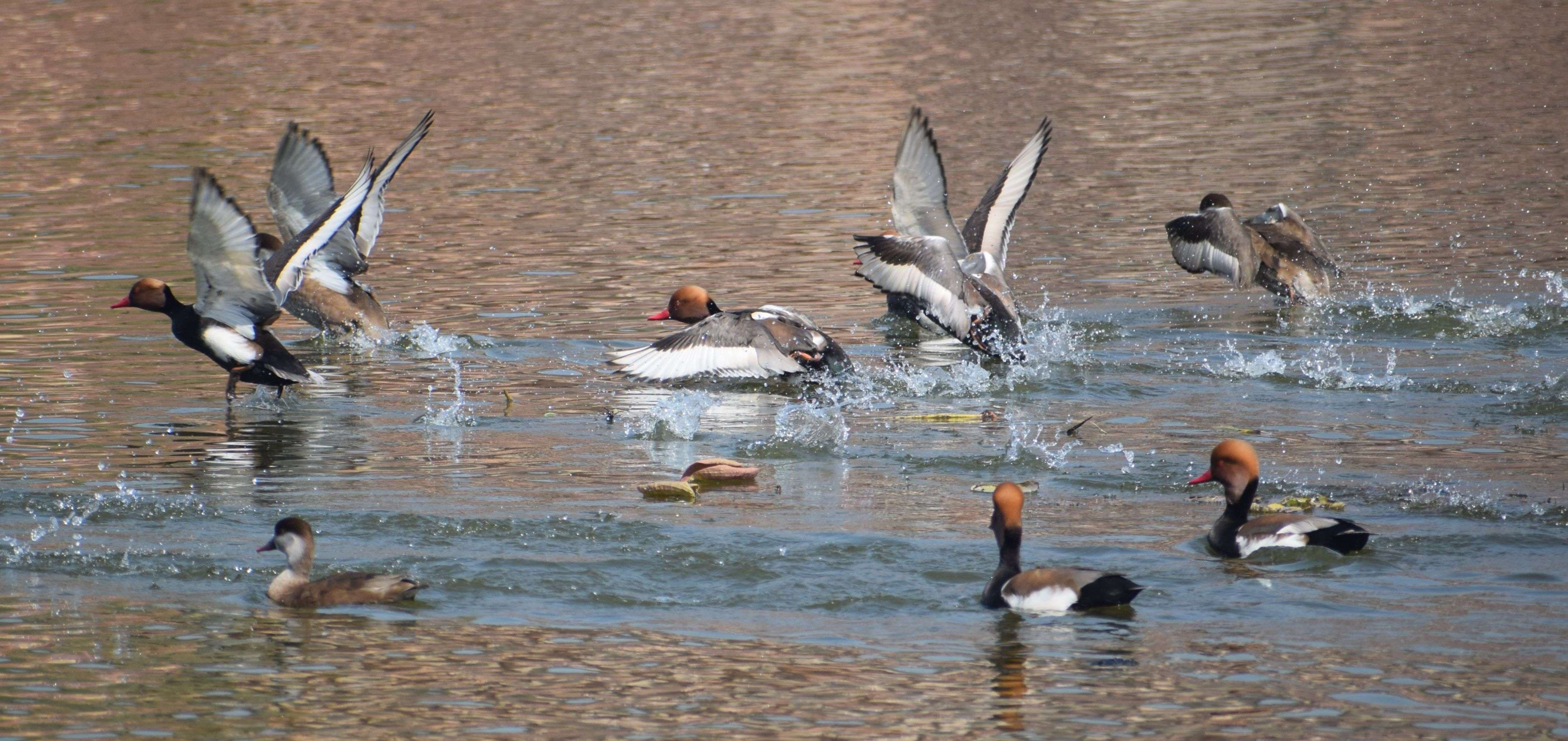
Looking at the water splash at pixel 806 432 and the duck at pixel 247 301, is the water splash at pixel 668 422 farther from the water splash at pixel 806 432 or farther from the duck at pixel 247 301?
the duck at pixel 247 301

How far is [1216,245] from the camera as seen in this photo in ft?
48.1

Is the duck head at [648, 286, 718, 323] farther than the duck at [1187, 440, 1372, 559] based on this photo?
Yes

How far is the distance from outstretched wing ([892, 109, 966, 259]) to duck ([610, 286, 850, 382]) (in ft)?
3.99

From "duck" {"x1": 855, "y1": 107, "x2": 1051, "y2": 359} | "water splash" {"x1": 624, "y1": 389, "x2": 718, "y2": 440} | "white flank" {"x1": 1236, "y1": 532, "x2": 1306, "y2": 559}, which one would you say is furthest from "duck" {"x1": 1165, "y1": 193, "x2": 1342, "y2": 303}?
"white flank" {"x1": 1236, "y1": 532, "x2": 1306, "y2": 559}

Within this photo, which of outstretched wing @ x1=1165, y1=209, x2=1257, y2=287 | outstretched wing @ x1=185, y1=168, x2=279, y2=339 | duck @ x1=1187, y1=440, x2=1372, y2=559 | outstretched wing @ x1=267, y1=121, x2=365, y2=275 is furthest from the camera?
outstretched wing @ x1=1165, y1=209, x2=1257, y2=287

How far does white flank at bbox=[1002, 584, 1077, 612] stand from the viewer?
24.1 feet

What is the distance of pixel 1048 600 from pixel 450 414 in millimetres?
5270

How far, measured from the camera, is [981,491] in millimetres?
9492

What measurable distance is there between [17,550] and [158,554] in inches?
27.8

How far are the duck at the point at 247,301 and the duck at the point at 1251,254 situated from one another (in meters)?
6.64

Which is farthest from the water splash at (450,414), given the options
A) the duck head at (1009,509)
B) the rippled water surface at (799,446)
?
the duck head at (1009,509)

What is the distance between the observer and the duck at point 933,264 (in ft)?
41.8

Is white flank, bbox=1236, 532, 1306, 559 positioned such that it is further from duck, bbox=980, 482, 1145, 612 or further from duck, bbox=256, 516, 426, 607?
duck, bbox=256, 516, 426, 607

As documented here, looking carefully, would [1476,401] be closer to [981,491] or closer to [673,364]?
[981,491]
